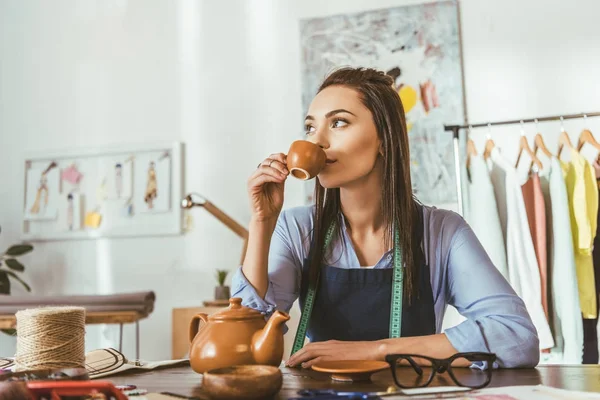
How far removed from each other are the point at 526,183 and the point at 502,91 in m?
0.76

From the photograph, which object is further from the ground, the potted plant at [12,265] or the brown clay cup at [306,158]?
the brown clay cup at [306,158]

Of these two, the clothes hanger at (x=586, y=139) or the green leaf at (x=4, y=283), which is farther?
the green leaf at (x=4, y=283)

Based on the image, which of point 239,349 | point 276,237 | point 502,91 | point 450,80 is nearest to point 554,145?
point 502,91

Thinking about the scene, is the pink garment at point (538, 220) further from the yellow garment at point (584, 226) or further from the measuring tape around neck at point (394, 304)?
the measuring tape around neck at point (394, 304)

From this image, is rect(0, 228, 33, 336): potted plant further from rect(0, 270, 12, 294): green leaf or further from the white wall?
the white wall

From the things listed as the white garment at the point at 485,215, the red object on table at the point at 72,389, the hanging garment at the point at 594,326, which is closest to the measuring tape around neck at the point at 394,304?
the red object on table at the point at 72,389

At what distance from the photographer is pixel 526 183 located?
2.63 m

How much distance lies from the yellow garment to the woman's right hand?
1.56m

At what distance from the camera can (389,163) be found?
1.52 m

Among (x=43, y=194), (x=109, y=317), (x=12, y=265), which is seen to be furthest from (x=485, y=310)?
(x=43, y=194)

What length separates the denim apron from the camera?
1431mm

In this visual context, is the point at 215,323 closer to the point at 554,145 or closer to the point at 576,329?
the point at 576,329

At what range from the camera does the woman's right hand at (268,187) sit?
4.57 feet

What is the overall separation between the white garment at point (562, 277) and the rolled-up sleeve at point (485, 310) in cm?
114
